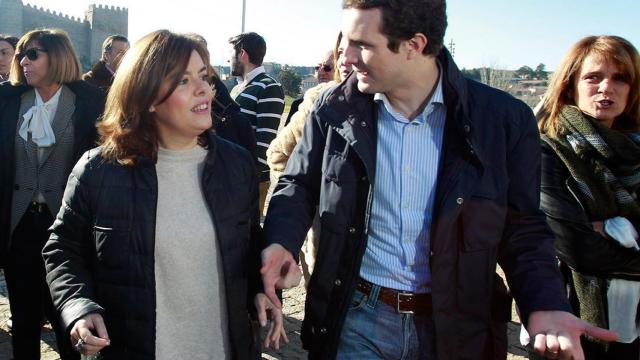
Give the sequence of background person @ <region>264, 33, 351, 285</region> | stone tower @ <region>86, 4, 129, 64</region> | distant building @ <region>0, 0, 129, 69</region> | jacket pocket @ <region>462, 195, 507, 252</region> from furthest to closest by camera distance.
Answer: stone tower @ <region>86, 4, 129, 64</region>, distant building @ <region>0, 0, 129, 69</region>, background person @ <region>264, 33, 351, 285</region>, jacket pocket @ <region>462, 195, 507, 252</region>

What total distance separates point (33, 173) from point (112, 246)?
6.14ft

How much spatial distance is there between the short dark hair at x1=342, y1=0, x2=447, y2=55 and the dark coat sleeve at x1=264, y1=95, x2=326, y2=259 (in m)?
0.40

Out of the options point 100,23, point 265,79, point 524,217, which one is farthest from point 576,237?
point 100,23

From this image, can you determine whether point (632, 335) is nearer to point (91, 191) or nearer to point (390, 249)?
point (390, 249)

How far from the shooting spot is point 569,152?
284cm

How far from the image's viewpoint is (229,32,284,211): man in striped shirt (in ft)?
17.1

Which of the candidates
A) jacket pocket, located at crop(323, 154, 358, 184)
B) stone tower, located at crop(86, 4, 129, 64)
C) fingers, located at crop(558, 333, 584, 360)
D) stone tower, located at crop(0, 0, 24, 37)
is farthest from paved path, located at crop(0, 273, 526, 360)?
stone tower, located at crop(86, 4, 129, 64)

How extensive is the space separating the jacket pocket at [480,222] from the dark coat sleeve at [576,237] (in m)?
0.89

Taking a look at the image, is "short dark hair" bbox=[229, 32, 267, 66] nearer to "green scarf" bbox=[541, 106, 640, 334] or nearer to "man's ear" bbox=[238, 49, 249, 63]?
"man's ear" bbox=[238, 49, 249, 63]

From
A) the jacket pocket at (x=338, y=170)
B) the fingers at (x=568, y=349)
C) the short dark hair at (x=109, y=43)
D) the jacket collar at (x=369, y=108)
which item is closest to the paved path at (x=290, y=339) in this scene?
the jacket pocket at (x=338, y=170)

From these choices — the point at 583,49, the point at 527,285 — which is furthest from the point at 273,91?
the point at 527,285

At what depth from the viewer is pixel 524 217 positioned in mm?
2109

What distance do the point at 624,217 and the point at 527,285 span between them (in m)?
1.15

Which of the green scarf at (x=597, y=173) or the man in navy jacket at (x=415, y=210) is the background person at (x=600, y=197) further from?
the man in navy jacket at (x=415, y=210)
